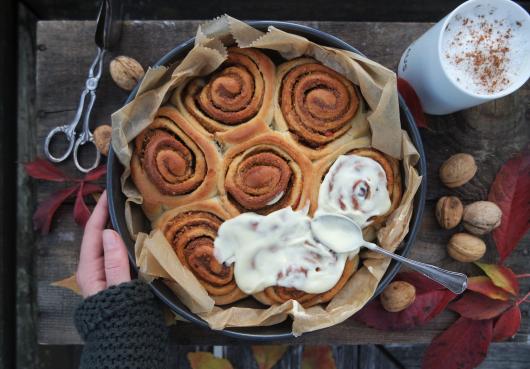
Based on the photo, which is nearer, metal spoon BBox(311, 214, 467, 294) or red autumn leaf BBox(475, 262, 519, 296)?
metal spoon BBox(311, 214, 467, 294)

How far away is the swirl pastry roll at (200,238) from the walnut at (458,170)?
472mm

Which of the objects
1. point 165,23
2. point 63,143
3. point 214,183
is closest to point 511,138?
point 214,183

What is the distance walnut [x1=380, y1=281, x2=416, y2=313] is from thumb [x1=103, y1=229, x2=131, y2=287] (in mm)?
515

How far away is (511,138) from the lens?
1149 millimetres

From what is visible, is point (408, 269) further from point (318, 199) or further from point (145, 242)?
point (145, 242)

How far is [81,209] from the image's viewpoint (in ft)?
3.60

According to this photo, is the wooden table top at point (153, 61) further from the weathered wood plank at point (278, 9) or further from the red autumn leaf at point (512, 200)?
the weathered wood plank at point (278, 9)

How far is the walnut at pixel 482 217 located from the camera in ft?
3.52

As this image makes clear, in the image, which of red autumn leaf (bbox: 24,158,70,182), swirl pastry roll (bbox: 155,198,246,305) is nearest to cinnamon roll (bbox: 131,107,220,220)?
swirl pastry roll (bbox: 155,198,246,305)

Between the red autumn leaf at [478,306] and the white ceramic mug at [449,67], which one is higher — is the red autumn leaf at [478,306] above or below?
below

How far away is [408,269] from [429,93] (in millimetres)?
369

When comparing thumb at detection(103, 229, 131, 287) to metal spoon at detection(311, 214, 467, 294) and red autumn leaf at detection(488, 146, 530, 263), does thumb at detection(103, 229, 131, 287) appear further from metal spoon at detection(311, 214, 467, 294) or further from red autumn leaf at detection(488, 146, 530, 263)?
red autumn leaf at detection(488, 146, 530, 263)

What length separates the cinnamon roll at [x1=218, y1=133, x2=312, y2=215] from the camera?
97 cm

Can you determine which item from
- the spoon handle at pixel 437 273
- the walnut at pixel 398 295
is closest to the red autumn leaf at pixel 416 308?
the walnut at pixel 398 295
